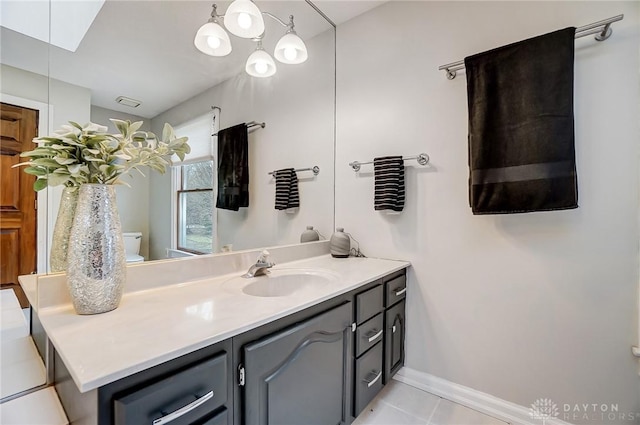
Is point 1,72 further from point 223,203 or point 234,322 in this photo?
point 234,322

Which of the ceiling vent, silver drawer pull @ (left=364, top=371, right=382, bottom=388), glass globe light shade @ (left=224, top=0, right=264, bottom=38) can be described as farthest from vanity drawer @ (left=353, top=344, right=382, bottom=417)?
glass globe light shade @ (left=224, top=0, right=264, bottom=38)

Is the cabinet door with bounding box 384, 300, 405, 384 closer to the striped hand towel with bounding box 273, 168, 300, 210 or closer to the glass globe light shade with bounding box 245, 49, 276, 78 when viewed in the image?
the striped hand towel with bounding box 273, 168, 300, 210

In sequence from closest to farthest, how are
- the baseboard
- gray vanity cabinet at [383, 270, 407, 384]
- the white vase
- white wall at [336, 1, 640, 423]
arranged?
the white vase → white wall at [336, 1, 640, 423] → the baseboard → gray vanity cabinet at [383, 270, 407, 384]

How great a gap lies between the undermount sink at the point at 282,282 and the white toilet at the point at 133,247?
364 mm

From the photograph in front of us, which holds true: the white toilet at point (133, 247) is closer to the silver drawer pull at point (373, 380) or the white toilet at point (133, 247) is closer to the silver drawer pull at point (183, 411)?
the silver drawer pull at point (183, 411)

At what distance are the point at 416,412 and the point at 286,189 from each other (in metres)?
1.47

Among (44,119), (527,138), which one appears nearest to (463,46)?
(527,138)

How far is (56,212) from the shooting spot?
92cm

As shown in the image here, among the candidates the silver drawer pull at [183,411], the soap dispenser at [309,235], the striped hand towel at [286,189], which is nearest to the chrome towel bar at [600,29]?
the striped hand towel at [286,189]

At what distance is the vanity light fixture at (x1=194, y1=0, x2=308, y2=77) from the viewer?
4.43 ft

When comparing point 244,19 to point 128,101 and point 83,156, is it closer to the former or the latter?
point 128,101

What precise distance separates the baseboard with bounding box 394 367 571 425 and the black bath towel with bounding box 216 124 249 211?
1449 mm

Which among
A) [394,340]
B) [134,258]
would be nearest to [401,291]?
[394,340]

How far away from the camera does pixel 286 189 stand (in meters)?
1.85
